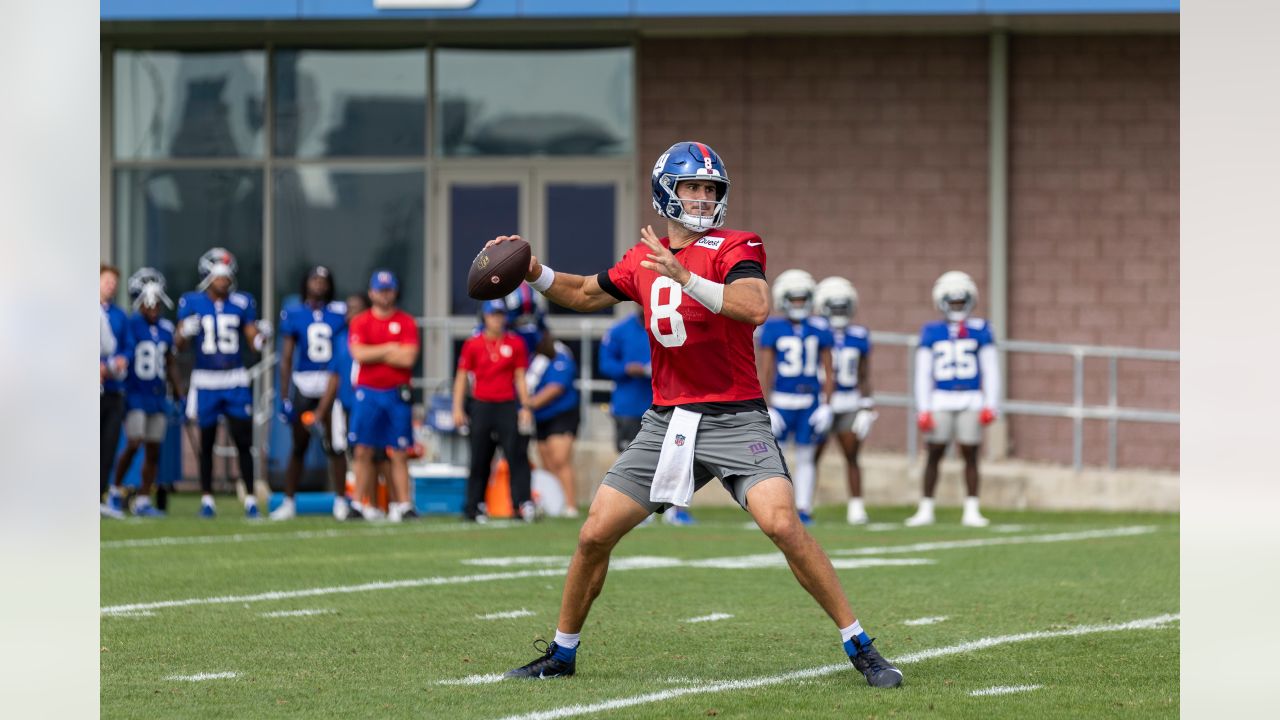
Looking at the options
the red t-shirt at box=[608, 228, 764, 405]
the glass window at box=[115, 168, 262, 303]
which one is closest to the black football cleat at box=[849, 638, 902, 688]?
the red t-shirt at box=[608, 228, 764, 405]

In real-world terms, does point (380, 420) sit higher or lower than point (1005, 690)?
higher

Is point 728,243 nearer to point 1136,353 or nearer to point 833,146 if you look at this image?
point 1136,353

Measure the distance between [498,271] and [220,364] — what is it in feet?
29.9

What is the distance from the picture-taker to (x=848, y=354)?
51.0 feet

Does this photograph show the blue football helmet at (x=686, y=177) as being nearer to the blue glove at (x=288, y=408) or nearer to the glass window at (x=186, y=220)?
the blue glove at (x=288, y=408)

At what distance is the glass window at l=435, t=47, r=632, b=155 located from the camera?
20.4 m

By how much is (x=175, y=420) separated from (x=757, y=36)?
7.31 meters

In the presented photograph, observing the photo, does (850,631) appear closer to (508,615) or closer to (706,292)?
(706,292)

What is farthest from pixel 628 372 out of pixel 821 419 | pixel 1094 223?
pixel 1094 223

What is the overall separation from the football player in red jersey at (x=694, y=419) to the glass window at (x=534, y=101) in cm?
1389

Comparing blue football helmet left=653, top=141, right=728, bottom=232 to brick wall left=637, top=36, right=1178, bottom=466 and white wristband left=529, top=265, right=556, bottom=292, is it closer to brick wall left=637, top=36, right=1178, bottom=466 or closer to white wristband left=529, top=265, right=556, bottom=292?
white wristband left=529, top=265, right=556, bottom=292

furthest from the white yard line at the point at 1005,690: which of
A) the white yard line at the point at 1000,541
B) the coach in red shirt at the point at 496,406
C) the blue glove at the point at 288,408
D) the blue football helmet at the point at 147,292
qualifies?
the blue football helmet at the point at 147,292
